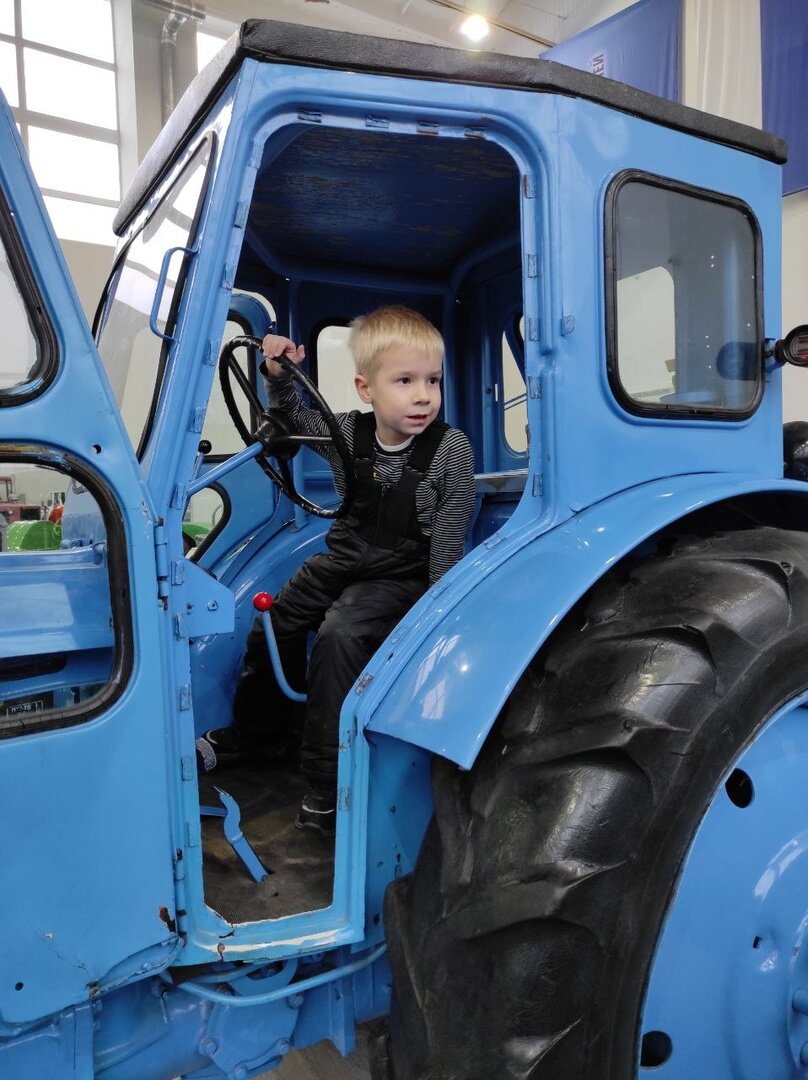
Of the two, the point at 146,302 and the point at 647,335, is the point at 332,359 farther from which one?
the point at 647,335

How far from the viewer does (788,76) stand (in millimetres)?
5102

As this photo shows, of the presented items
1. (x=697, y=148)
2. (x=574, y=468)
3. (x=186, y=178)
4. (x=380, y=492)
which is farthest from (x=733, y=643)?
(x=186, y=178)

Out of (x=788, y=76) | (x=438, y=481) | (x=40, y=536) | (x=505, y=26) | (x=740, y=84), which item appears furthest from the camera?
(x=505, y=26)

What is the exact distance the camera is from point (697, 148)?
1.47m

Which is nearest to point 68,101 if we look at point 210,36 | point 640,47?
point 210,36

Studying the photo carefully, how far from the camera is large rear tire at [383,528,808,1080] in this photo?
101 cm

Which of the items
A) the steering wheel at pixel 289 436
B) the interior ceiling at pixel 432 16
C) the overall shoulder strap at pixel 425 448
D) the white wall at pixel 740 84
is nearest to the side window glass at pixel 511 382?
the overall shoulder strap at pixel 425 448

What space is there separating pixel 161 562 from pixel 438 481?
79cm

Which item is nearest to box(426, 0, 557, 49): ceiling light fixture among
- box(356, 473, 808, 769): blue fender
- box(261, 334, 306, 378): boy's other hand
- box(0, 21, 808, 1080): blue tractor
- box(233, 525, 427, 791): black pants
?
box(0, 21, 808, 1080): blue tractor

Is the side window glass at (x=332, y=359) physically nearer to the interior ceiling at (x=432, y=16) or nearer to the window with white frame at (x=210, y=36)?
the interior ceiling at (x=432, y=16)

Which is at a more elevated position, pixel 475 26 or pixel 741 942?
pixel 475 26

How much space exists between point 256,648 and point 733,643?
4.35ft

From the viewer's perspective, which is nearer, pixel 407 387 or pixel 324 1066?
pixel 407 387

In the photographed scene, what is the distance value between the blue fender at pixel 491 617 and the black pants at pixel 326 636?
313 mm
